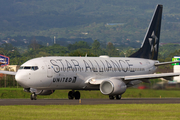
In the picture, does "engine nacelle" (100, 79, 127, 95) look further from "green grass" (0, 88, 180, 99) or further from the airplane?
"green grass" (0, 88, 180, 99)

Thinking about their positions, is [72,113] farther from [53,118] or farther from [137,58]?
[137,58]

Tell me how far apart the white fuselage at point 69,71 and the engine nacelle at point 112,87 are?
6.44 feet

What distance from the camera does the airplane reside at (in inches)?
1483

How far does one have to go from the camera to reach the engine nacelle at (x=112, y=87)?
131 feet

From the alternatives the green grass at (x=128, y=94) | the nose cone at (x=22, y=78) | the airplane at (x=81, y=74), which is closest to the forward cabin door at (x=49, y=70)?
the airplane at (x=81, y=74)

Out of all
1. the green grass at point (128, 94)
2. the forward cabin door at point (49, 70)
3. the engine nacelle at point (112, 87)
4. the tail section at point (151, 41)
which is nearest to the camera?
the forward cabin door at point (49, 70)

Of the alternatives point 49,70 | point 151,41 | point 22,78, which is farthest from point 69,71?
point 151,41

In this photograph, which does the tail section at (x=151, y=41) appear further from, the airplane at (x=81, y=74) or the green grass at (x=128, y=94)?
the green grass at (x=128, y=94)

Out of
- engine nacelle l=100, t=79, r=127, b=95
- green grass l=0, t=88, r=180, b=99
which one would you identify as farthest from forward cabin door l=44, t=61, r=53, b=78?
green grass l=0, t=88, r=180, b=99

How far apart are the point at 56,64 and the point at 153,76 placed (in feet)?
34.1

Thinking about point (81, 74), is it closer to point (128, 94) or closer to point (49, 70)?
point (49, 70)

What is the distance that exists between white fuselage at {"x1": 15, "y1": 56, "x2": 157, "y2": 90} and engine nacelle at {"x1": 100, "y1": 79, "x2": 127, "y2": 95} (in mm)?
1962

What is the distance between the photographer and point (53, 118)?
21.0 meters

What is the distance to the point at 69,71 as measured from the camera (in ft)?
132
